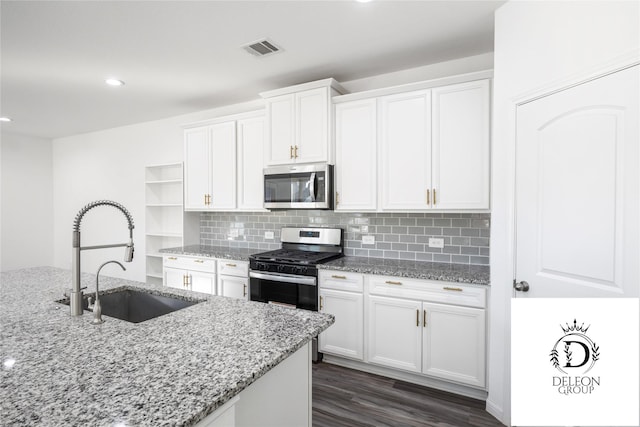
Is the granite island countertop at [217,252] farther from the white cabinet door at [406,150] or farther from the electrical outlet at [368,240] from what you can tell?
the white cabinet door at [406,150]

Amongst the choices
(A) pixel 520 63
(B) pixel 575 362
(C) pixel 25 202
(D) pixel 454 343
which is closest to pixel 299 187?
(D) pixel 454 343

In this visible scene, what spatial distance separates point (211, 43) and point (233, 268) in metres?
2.10

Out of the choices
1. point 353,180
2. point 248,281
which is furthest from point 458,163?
point 248,281

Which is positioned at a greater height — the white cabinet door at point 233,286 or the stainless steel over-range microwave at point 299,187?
the stainless steel over-range microwave at point 299,187

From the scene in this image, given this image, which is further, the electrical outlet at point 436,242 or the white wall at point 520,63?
the electrical outlet at point 436,242

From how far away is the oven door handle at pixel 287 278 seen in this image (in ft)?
9.50

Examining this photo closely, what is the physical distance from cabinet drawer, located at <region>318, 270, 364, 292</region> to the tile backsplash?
559 mm

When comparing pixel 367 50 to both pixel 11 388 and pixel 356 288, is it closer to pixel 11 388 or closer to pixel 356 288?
pixel 356 288

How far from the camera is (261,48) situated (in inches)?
104

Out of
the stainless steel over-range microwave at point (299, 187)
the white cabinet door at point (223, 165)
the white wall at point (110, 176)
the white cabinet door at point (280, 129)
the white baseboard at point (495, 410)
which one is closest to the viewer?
the white baseboard at point (495, 410)

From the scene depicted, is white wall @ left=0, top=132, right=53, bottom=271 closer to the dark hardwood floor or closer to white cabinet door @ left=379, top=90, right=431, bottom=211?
the dark hardwood floor

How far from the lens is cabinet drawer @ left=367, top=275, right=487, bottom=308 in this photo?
2.33 metres

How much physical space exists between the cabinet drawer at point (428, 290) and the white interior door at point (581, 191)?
0.39 metres

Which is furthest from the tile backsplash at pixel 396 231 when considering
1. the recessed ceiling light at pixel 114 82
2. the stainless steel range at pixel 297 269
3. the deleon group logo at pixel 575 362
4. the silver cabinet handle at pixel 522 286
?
the recessed ceiling light at pixel 114 82
